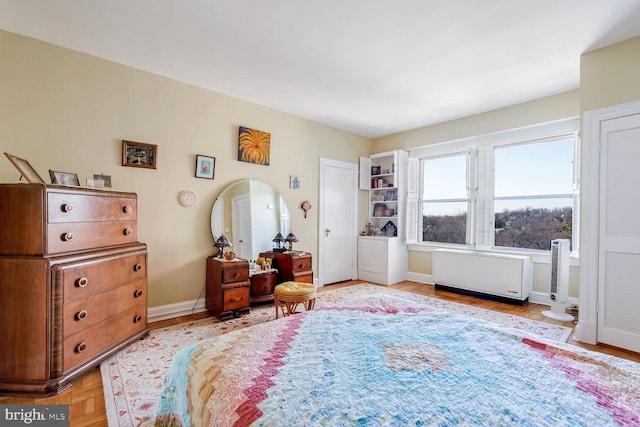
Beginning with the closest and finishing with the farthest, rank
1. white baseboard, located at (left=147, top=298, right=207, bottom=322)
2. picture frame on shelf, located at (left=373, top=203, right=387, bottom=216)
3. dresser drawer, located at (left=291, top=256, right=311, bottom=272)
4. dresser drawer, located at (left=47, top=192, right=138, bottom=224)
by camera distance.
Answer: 1. dresser drawer, located at (left=47, top=192, right=138, bottom=224)
2. white baseboard, located at (left=147, top=298, right=207, bottom=322)
3. dresser drawer, located at (left=291, top=256, right=311, bottom=272)
4. picture frame on shelf, located at (left=373, top=203, right=387, bottom=216)

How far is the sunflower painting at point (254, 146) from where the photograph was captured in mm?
3832

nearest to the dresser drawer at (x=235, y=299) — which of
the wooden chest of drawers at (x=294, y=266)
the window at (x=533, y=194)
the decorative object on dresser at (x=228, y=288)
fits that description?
the decorative object on dresser at (x=228, y=288)

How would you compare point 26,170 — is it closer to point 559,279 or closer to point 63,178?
point 63,178

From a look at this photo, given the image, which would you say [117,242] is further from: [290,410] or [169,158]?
[290,410]

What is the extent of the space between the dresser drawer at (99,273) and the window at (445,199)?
4.43 metres

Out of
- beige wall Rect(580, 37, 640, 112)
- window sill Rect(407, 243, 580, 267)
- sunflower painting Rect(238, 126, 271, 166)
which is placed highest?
beige wall Rect(580, 37, 640, 112)

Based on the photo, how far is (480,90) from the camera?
3.54 m

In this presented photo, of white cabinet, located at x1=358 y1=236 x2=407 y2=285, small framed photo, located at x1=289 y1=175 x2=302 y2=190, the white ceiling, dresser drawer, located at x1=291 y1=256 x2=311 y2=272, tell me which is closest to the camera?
the white ceiling

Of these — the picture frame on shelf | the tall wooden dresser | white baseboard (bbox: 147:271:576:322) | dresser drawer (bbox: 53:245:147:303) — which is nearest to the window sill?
white baseboard (bbox: 147:271:576:322)

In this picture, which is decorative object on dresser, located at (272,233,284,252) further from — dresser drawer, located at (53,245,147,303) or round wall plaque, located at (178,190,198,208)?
dresser drawer, located at (53,245,147,303)

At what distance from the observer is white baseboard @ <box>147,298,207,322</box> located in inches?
A: 124

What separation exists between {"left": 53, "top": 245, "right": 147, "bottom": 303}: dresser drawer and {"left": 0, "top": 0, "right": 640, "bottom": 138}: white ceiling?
1899mm

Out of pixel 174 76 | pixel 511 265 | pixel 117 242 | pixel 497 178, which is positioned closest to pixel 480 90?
pixel 497 178

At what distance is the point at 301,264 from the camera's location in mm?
3834
